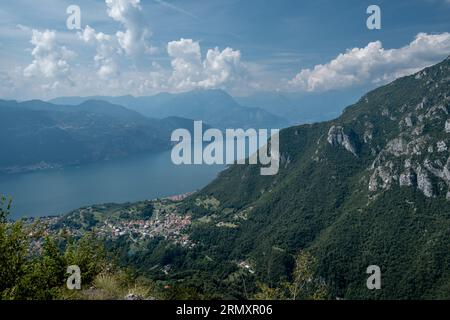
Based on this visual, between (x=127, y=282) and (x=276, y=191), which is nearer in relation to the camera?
(x=127, y=282)

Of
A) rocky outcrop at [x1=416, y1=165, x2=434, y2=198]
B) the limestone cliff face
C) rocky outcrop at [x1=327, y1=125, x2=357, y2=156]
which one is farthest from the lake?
rocky outcrop at [x1=416, y1=165, x2=434, y2=198]

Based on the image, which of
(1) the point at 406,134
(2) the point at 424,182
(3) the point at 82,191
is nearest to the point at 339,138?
(1) the point at 406,134

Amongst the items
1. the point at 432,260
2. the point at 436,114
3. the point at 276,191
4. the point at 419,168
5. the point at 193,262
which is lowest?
the point at 193,262

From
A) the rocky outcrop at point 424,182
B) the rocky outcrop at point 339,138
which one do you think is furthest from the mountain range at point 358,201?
the rocky outcrop at point 339,138

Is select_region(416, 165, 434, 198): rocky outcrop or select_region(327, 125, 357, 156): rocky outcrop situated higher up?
select_region(327, 125, 357, 156): rocky outcrop

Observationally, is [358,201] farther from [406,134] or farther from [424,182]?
[406,134]

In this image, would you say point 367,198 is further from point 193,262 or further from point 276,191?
point 193,262

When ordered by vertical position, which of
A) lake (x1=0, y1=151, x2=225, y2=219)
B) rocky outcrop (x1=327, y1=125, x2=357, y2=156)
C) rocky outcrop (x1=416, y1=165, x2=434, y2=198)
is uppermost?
rocky outcrop (x1=327, y1=125, x2=357, y2=156)

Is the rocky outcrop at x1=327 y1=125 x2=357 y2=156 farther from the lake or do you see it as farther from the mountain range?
the lake

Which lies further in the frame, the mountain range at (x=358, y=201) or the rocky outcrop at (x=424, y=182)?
the rocky outcrop at (x=424, y=182)

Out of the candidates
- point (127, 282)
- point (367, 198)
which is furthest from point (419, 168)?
point (127, 282)

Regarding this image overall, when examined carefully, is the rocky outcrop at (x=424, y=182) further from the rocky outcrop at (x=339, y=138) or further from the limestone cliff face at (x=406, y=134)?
the rocky outcrop at (x=339, y=138)
